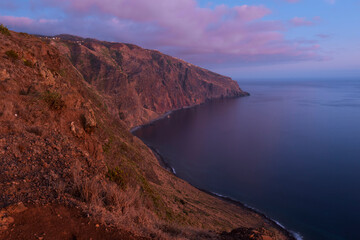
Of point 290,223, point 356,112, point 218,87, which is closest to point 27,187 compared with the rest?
point 290,223

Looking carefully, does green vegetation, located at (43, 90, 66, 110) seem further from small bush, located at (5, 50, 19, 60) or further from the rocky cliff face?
the rocky cliff face

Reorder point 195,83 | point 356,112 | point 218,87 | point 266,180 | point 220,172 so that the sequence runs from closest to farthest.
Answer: point 266,180 → point 220,172 → point 356,112 → point 195,83 → point 218,87

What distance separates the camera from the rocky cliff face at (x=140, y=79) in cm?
6619

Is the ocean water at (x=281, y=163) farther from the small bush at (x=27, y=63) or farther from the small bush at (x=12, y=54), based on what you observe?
the small bush at (x=12, y=54)

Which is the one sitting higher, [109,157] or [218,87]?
[218,87]

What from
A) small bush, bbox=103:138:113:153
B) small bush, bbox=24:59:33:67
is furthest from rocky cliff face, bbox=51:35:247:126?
small bush, bbox=24:59:33:67

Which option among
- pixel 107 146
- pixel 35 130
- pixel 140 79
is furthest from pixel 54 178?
pixel 140 79

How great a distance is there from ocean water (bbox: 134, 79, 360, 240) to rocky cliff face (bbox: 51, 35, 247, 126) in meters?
11.9

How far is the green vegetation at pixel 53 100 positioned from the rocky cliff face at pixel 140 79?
104ft

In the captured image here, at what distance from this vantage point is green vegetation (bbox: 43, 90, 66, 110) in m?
9.63

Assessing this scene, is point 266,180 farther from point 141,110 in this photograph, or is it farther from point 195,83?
point 195,83

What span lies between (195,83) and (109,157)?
110304 mm

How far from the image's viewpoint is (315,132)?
195 ft

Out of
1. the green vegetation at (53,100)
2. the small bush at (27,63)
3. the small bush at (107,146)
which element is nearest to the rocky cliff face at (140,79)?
the small bush at (107,146)
